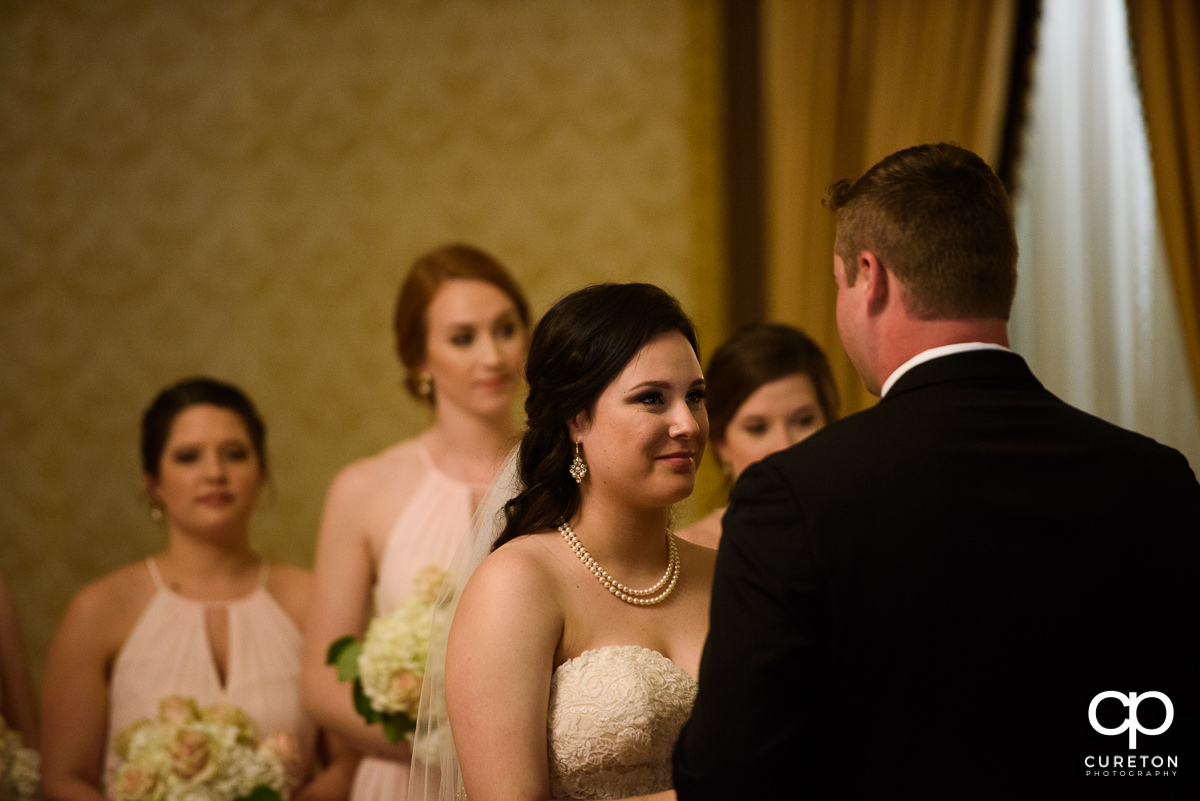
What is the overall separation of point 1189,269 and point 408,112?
3.37m

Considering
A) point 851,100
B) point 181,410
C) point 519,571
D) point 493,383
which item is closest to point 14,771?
point 181,410

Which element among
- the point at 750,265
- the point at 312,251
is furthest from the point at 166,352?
the point at 750,265

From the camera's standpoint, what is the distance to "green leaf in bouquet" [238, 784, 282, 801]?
9.61 feet

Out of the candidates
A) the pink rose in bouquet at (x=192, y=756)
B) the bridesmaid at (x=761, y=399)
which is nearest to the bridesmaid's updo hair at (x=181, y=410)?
the pink rose in bouquet at (x=192, y=756)

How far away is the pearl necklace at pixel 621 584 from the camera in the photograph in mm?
2232

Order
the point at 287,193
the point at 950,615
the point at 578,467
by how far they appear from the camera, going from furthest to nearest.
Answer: the point at 287,193
the point at 578,467
the point at 950,615

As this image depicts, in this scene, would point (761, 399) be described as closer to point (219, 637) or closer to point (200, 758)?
point (200, 758)

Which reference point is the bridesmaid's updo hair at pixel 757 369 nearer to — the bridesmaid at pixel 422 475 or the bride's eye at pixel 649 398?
the bridesmaid at pixel 422 475

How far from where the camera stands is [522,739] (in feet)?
6.46

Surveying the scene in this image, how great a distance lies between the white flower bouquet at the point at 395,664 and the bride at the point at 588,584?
0.26 metres

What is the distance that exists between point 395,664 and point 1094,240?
301 cm

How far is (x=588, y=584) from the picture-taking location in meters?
2.21

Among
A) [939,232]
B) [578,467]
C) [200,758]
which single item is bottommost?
[200,758]

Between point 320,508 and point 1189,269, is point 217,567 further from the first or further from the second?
point 1189,269
